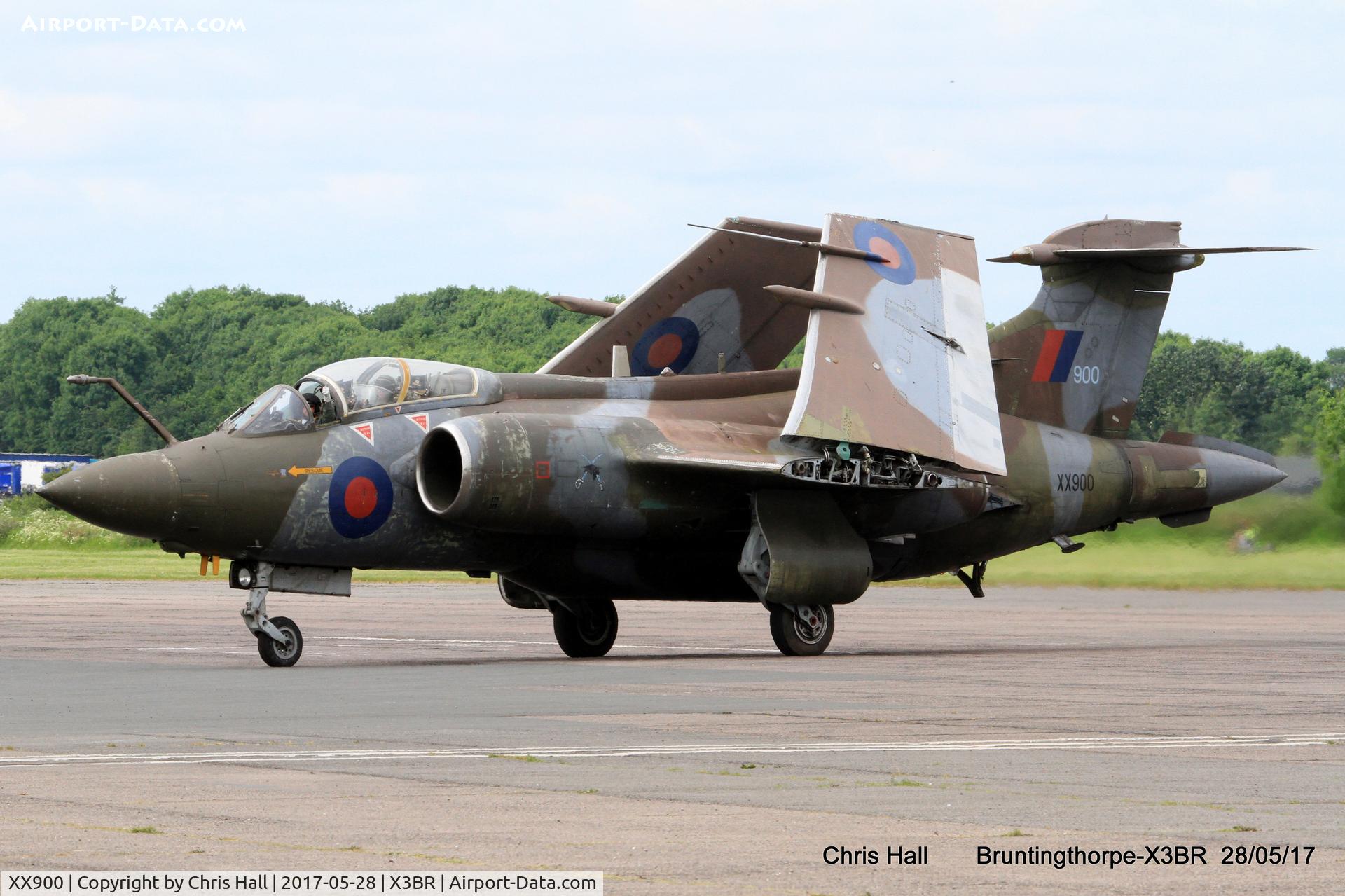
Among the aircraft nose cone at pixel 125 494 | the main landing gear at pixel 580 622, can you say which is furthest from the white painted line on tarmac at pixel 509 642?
the aircraft nose cone at pixel 125 494

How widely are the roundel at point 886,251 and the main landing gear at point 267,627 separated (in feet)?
23.8

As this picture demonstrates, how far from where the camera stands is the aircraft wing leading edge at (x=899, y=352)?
20.2 m

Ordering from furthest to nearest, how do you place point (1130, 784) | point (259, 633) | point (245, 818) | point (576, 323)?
point (576, 323), point (259, 633), point (1130, 784), point (245, 818)

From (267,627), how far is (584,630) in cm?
423

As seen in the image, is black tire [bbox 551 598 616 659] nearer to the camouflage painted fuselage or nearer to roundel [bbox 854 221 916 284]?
the camouflage painted fuselage

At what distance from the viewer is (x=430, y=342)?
426 feet

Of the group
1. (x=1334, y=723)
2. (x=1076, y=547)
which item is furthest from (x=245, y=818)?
(x=1076, y=547)

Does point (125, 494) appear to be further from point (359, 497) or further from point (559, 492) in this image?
point (559, 492)

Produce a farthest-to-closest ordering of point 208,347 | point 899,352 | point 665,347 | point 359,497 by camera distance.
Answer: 1. point 208,347
2. point 665,347
3. point 899,352
4. point 359,497

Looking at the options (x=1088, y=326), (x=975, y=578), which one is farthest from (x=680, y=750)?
(x=1088, y=326)

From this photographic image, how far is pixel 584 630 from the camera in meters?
21.8

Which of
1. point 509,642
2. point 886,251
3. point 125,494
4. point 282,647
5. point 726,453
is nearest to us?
point 125,494

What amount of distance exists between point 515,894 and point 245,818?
7.02ft

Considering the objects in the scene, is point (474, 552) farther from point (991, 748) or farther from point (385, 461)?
point (991, 748)
